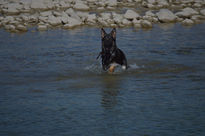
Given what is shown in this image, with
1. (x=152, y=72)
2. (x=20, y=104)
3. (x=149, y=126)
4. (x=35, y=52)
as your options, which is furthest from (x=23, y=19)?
(x=149, y=126)

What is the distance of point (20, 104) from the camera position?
11.6m

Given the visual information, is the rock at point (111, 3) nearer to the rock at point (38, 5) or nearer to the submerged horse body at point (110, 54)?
the rock at point (38, 5)

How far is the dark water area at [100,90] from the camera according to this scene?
9.65 m

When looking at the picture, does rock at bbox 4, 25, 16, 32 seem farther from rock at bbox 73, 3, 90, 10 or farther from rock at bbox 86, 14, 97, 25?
rock at bbox 73, 3, 90, 10

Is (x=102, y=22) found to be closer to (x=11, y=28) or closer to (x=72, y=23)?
(x=72, y=23)

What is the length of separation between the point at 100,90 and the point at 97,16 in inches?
955

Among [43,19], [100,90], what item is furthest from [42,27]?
[100,90]

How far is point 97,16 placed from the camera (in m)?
36.8

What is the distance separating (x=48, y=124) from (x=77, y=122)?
25.6 inches

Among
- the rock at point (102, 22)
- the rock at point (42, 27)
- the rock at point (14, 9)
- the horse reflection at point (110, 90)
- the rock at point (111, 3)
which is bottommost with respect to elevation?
the horse reflection at point (110, 90)

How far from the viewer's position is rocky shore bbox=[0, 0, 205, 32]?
3219cm

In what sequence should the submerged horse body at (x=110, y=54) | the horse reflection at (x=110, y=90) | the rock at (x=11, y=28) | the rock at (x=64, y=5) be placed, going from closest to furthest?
the horse reflection at (x=110, y=90) < the submerged horse body at (x=110, y=54) < the rock at (x=11, y=28) < the rock at (x=64, y=5)

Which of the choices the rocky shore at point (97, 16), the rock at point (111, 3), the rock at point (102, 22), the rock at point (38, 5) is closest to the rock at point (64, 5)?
A: the rocky shore at point (97, 16)

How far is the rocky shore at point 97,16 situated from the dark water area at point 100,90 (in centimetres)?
854
